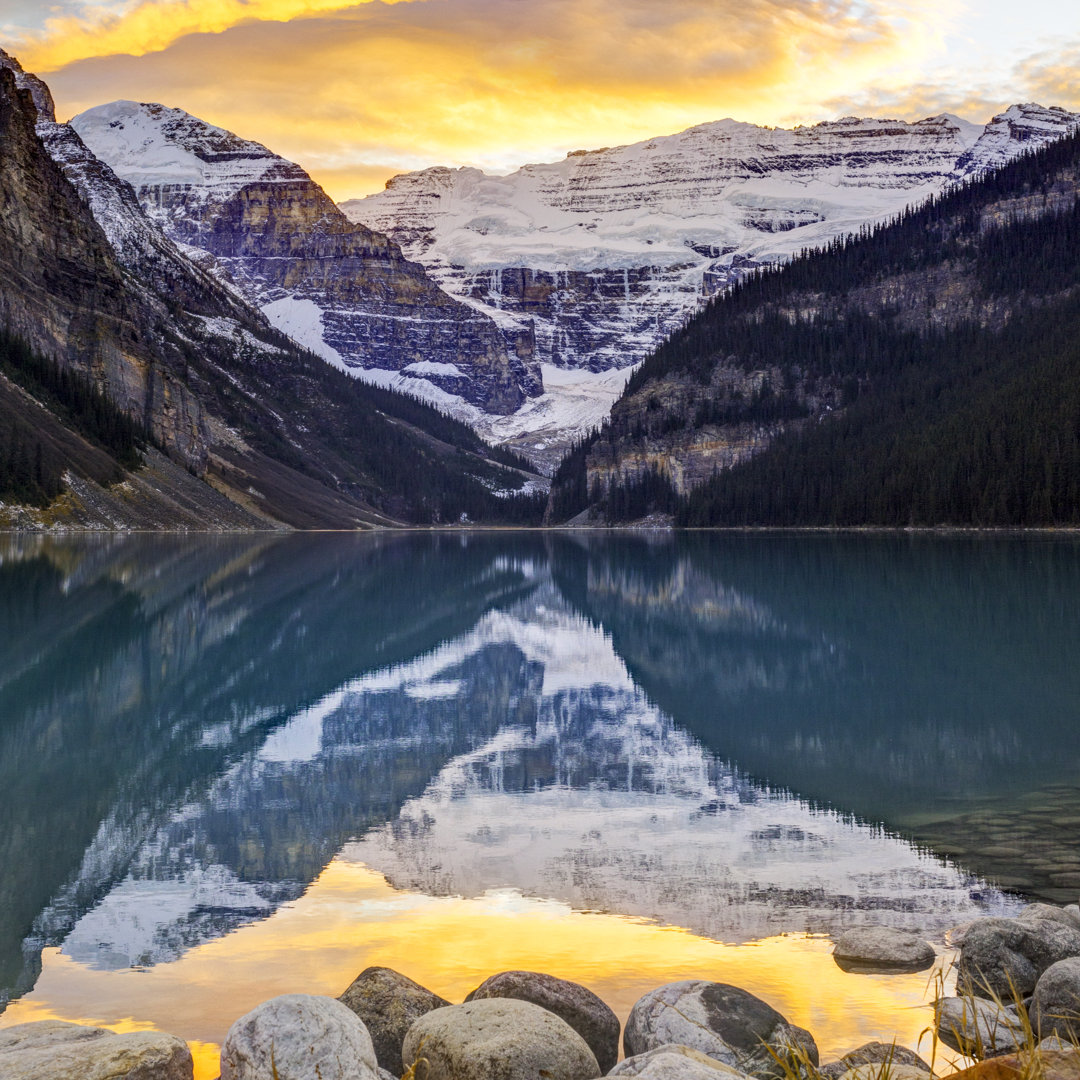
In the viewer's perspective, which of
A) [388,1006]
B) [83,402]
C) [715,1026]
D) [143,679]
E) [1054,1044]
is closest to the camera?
[1054,1044]

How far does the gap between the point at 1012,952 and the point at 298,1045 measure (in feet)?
18.8

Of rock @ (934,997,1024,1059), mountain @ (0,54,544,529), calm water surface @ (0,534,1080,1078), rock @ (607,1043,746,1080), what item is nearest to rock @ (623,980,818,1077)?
calm water surface @ (0,534,1080,1078)

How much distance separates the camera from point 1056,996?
27.2 ft

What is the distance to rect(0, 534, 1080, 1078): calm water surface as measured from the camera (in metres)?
10.1

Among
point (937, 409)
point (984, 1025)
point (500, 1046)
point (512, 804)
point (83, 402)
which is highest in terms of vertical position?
point (937, 409)

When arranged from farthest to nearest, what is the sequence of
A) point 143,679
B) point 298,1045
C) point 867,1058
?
1. point 143,679
2. point 867,1058
3. point 298,1045

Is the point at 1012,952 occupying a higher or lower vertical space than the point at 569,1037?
lower

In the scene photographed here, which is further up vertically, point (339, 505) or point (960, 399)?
point (960, 399)

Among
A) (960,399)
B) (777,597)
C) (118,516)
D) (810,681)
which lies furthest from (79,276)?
(810,681)

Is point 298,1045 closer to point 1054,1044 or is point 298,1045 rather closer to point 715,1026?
point 715,1026

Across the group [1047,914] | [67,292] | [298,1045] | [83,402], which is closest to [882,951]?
[1047,914]

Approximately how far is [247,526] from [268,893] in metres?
141

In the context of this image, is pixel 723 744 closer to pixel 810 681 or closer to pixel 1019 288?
pixel 810 681

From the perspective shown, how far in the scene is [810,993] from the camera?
949 centimetres
